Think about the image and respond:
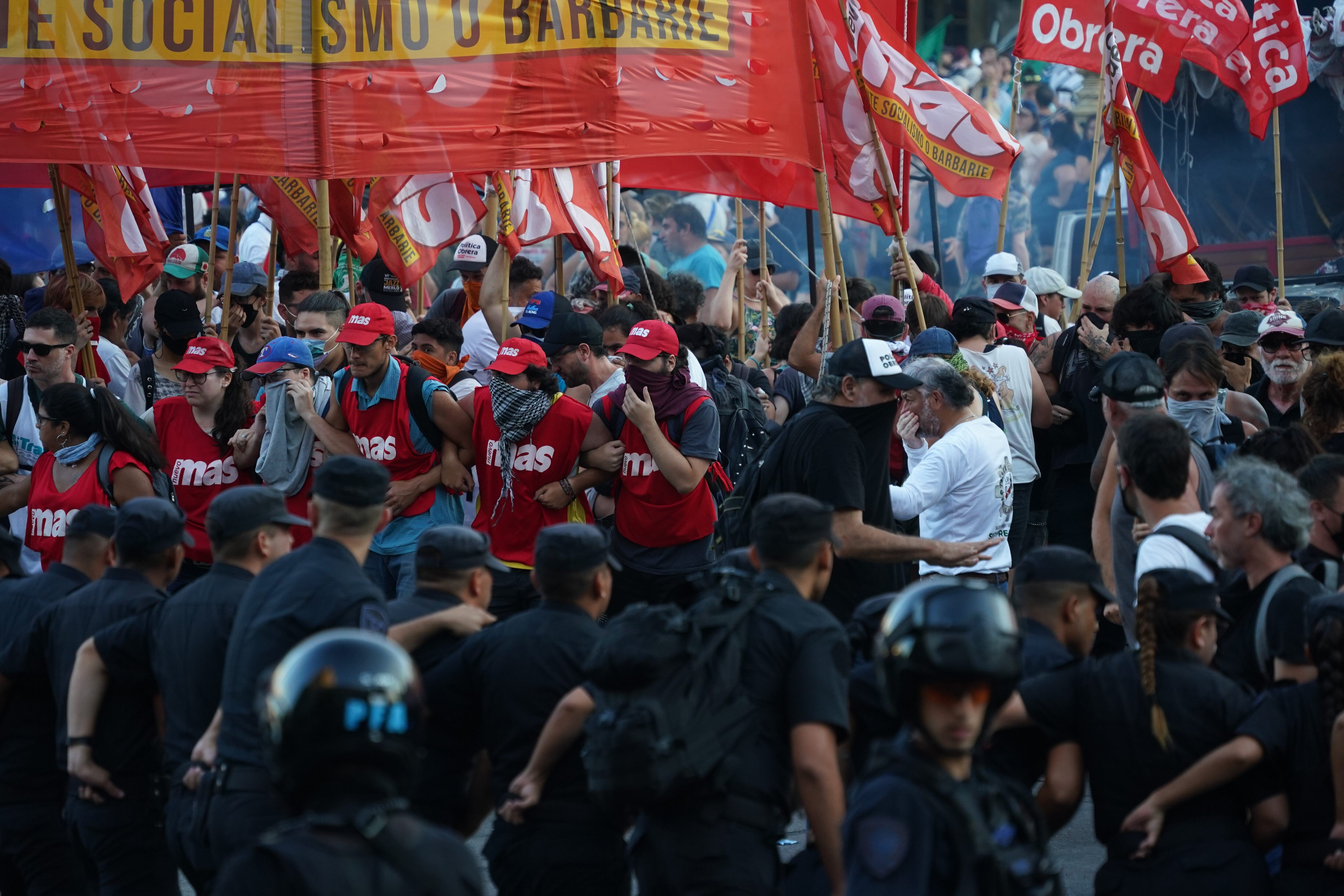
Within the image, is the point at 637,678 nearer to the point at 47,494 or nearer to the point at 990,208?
the point at 47,494

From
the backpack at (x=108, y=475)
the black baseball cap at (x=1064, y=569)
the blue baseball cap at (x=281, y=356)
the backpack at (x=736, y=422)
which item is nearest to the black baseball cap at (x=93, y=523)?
the backpack at (x=108, y=475)

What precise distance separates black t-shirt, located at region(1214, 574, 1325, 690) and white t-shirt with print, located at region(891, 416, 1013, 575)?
1.79 metres

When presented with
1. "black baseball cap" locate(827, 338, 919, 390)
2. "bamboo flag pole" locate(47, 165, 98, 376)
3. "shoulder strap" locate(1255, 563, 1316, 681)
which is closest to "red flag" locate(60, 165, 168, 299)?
"bamboo flag pole" locate(47, 165, 98, 376)

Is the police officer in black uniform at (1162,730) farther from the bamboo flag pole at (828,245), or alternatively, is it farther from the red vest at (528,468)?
the bamboo flag pole at (828,245)

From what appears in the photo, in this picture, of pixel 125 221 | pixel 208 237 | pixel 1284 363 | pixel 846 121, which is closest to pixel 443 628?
pixel 1284 363

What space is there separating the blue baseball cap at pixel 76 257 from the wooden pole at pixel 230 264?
76.8 inches

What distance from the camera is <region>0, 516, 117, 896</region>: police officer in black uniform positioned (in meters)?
4.88

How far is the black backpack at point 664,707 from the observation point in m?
3.48

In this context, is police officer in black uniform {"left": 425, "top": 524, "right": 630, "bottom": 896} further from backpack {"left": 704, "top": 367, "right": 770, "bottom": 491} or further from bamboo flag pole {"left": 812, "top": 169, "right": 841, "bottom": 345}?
bamboo flag pole {"left": 812, "top": 169, "right": 841, "bottom": 345}

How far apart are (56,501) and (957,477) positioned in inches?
146

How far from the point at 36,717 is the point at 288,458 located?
206cm

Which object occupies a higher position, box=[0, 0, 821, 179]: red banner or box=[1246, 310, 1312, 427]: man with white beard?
box=[0, 0, 821, 179]: red banner

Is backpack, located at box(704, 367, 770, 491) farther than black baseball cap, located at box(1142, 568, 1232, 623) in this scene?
Yes

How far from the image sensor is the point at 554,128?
24.7ft
